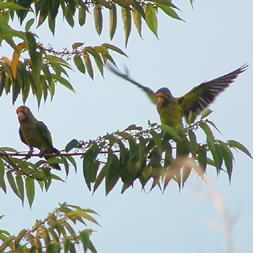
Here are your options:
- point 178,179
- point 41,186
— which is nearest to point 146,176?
point 178,179

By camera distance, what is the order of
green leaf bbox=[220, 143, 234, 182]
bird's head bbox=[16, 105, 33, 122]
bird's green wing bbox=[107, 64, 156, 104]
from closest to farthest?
green leaf bbox=[220, 143, 234, 182] → bird's green wing bbox=[107, 64, 156, 104] → bird's head bbox=[16, 105, 33, 122]

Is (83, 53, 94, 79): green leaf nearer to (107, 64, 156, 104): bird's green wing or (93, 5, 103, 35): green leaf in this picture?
(93, 5, 103, 35): green leaf

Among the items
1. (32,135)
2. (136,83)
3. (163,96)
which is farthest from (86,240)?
(32,135)

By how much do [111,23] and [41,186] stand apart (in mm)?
1167

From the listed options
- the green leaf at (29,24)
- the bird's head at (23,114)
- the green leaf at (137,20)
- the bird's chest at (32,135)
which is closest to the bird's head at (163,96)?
the bird's chest at (32,135)

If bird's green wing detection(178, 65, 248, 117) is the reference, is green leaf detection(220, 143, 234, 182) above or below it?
below

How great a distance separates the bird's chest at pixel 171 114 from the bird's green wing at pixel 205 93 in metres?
0.07

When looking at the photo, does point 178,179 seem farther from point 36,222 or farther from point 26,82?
point 26,82

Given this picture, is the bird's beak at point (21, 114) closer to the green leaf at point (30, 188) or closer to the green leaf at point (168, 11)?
the green leaf at point (30, 188)

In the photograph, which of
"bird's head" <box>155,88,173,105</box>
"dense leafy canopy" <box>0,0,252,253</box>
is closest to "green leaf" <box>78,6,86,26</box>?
"dense leafy canopy" <box>0,0,252,253</box>

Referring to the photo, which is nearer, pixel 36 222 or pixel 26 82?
pixel 36 222

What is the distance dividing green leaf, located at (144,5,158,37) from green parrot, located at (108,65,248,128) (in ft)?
5.84

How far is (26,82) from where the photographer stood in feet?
13.7

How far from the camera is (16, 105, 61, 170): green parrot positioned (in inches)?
283
